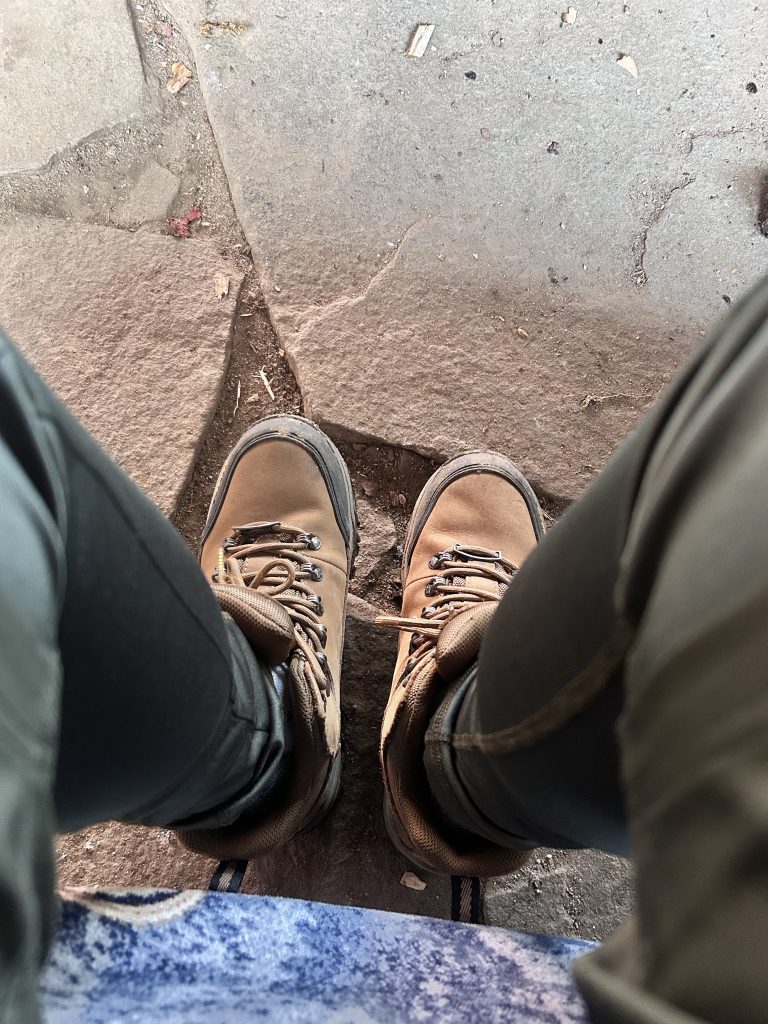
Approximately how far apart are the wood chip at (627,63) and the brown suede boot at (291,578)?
85cm

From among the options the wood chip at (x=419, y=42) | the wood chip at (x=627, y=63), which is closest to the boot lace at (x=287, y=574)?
the wood chip at (x=419, y=42)

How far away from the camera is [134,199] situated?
1194mm

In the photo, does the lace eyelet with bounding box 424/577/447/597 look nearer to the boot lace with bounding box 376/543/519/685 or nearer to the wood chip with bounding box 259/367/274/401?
the boot lace with bounding box 376/543/519/685

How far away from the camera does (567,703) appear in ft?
1.51

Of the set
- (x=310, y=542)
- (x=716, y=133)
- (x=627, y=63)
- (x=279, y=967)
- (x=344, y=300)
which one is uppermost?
(x=627, y=63)

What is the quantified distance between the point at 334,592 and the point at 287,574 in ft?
0.23

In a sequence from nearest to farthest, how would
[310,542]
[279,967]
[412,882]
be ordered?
1. [279,967]
2. [412,882]
3. [310,542]

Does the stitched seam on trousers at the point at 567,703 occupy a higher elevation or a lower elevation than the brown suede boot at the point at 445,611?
higher

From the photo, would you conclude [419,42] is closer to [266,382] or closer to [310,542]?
[266,382]

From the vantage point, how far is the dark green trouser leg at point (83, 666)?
317 mm

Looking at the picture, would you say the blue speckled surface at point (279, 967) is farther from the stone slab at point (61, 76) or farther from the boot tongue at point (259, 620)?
the stone slab at point (61, 76)

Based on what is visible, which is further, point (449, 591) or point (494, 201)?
point (494, 201)

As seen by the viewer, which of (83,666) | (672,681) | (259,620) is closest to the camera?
(672,681)

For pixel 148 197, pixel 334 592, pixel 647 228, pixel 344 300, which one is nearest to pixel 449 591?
pixel 334 592
